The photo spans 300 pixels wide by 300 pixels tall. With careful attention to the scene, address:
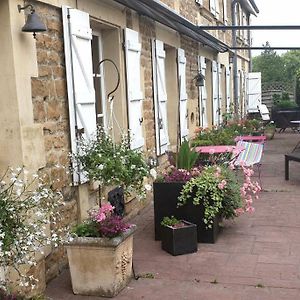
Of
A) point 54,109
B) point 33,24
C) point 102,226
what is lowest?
point 102,226

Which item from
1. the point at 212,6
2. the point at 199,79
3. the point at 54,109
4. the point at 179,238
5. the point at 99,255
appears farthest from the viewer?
the point at 212,6

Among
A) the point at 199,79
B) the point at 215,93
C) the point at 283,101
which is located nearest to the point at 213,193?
the point at 199,79

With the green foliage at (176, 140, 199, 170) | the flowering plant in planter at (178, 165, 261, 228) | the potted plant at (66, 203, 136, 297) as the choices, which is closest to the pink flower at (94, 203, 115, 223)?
the potted plant at (66, 203, 136, 297)

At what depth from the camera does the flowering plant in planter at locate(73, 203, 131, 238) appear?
367cm

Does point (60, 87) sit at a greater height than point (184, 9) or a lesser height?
lesser

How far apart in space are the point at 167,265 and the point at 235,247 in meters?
0.81

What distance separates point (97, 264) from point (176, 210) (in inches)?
57.5

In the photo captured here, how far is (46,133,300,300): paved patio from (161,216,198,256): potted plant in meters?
0.07

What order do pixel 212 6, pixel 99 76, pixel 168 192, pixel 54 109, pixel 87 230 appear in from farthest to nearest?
pixel 212 6 < pixel 99 76 < pixel 168 192 < pixel 54 109 < pixel 87 230

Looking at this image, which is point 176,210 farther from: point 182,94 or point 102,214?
point 182,94

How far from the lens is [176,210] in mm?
4941

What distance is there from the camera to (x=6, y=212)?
2.57 m

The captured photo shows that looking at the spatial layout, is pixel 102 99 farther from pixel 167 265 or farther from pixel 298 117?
pixel 298 117

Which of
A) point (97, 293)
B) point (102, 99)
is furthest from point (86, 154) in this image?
point (102, 99)
